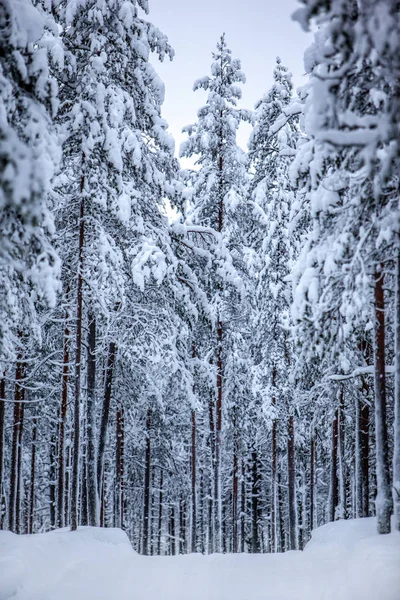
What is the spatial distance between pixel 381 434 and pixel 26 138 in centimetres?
723

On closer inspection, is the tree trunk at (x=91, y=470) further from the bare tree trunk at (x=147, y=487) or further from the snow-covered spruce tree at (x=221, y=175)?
the bare tree trunk at (x=147, y=487)

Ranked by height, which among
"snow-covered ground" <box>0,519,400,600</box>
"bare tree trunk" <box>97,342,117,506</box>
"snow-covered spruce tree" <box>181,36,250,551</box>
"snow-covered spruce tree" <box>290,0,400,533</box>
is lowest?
"snow-covered ground" <box>0,519,400,600</box>

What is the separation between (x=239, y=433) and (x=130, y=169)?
12.2 meters

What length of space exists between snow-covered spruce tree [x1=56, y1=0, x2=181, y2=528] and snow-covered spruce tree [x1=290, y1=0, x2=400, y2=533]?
4.60 meters

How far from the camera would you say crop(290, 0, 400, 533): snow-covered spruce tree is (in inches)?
175

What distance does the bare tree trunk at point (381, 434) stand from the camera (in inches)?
287

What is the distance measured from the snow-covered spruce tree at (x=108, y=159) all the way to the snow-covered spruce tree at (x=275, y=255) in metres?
5.17

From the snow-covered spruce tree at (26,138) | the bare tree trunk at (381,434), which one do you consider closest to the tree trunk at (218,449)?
the bare tree trunk at (381,434)

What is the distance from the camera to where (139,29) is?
11.1 meters

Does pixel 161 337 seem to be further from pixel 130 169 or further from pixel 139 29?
pixel 139 29

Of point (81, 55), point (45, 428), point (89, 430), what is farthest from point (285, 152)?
point (45, 428)

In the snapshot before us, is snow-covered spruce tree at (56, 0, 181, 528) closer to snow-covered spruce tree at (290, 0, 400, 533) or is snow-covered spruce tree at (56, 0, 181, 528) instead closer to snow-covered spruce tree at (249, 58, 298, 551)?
snow-covered spruce tree at (290, 0, 400, 533)

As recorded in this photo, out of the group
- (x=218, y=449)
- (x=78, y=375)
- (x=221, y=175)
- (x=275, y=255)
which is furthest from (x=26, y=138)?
(x=218, y=449)

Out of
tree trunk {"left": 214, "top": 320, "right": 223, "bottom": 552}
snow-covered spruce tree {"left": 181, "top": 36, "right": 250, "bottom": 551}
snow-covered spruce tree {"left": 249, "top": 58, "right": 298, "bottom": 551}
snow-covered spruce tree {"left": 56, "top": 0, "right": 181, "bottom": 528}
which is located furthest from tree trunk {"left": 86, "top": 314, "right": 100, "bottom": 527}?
snow-covered spruce tree {"left": 249, "top": 58, "right": 298, "bottom": 551}
